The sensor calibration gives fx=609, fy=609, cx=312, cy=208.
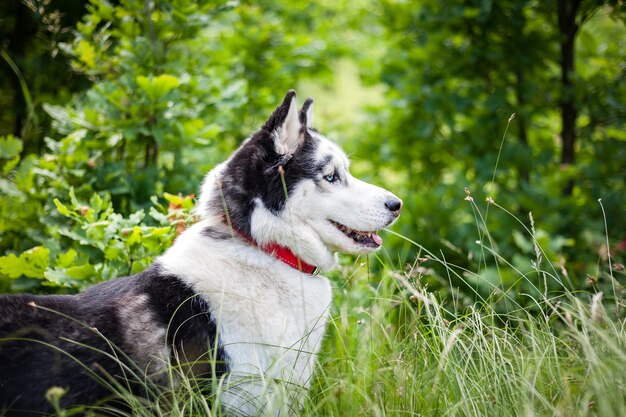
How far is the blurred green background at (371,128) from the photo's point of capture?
3605 mm

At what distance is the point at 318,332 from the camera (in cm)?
260

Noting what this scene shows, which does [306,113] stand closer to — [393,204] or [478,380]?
[393,204]

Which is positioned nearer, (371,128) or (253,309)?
(253,309)

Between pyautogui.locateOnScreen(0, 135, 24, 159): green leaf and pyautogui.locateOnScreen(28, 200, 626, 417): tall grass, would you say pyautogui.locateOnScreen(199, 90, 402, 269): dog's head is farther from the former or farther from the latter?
pyautogui.locateOnScreen(0, 135, 24, 159): green leaf

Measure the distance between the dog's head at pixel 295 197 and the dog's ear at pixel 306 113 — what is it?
2cm

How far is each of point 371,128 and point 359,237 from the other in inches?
142

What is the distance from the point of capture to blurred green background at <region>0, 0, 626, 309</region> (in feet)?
11.8

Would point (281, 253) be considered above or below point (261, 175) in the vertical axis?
below

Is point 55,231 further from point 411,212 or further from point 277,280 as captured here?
point 411,212

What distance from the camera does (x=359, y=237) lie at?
2803mm

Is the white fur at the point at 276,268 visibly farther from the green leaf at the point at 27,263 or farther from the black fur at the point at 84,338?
the green leaf at the point at 27,263

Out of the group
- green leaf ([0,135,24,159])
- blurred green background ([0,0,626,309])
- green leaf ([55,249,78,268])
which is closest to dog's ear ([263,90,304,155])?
blurred green background ([0,0,626,309])

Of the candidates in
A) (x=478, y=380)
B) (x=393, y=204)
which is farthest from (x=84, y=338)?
(x=478, y=380)

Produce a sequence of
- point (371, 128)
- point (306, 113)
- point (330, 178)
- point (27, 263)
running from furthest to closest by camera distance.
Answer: point (371, 128), point (27, 263), point (306, 113), point (330, 178)
